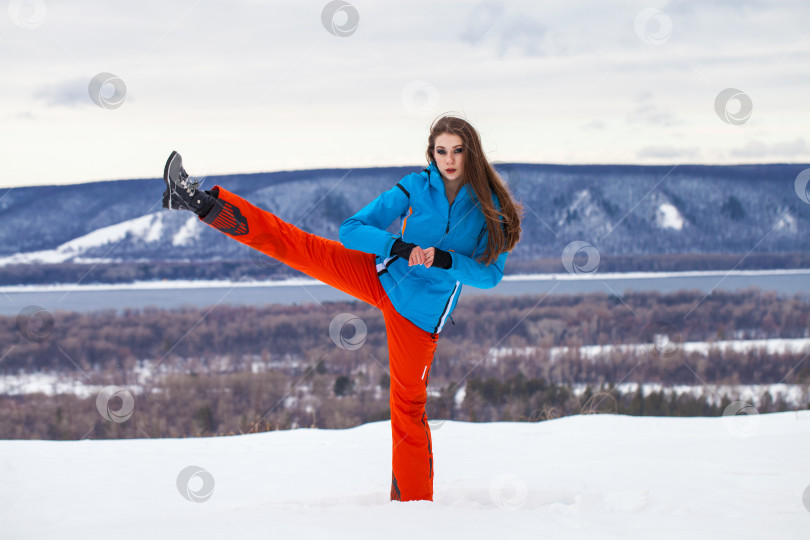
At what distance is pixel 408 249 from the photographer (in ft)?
10.7

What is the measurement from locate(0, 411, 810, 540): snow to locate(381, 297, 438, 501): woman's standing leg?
7.7 inches

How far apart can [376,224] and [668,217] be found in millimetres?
78944

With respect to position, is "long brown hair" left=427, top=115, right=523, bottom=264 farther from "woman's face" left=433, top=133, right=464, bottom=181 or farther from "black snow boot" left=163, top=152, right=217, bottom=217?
"black snow boot" left=163, top=152, right=217, bottom=217

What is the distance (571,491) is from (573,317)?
6419 cm

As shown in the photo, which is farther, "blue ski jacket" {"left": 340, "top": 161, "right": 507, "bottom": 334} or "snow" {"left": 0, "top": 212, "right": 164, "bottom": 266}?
"snow" {"left": 0, "top": 212, "right": 164, "bottom": 266}

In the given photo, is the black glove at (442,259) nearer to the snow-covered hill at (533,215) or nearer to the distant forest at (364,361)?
the distant forest at (364,361)

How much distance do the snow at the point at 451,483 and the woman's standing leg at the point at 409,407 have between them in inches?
7.7

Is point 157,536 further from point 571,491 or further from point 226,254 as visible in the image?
point 226,254

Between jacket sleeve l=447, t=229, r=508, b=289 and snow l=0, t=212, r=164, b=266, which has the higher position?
snow l=0, t=212, r=164, b=266

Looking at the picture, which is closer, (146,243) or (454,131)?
(454,131)

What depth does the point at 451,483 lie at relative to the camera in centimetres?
411

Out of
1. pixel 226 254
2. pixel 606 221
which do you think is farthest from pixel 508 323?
pixel 226 254

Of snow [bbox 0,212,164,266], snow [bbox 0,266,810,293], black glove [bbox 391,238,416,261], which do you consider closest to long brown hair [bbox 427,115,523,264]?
black glove [bbox 391,238,416,261]

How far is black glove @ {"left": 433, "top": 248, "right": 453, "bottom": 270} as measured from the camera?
125 inches
